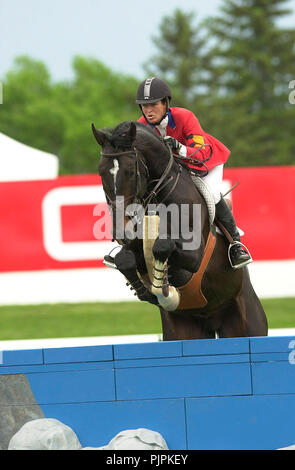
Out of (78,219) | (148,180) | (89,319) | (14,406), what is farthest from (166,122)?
(78,219)

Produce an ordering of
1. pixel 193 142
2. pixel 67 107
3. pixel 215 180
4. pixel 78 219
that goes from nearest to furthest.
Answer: pixel 193 142, pixel 215 180, pixel 78 219, pixel 67 107

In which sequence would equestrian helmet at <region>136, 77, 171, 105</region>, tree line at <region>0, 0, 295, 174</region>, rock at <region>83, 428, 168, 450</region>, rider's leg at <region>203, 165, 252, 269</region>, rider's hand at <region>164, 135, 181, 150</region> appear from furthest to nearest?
tree line at <region>0, 0, 295, 174</region> < rider's leg at <region>203, 165, 252, 269</region> < rider's hand at <region>164, 135, 181, 150</region> < equestrian helmet at <region>136, 77, 171, 105</region> < rock at <region>83, 428, 168, 450</region>

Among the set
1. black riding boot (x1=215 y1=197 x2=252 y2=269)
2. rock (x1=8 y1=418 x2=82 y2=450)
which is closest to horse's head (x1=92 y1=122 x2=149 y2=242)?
black riding boot (x1=215 y1=197 x2=252 y2=269)

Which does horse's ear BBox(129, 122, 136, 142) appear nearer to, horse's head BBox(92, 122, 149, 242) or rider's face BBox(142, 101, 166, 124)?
horse's head BBox(92, 122, 149, 242)

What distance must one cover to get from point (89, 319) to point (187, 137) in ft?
17.2

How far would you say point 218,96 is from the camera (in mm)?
37875

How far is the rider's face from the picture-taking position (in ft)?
13.3

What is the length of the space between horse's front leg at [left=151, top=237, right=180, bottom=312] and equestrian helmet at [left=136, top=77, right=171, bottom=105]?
80cm

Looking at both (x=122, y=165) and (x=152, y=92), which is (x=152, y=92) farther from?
(x=122, y=165)

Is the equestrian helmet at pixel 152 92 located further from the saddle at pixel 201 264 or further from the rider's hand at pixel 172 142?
the saddle at pixel 201 264

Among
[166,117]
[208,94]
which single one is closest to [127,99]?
[208,94]

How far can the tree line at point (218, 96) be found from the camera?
3569cm

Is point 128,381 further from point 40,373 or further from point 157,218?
point 157,218

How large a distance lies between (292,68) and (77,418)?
117ft
